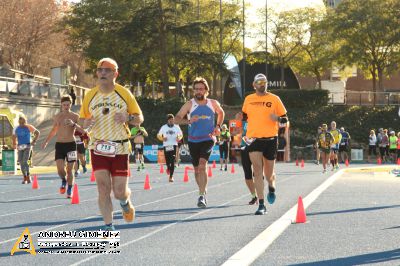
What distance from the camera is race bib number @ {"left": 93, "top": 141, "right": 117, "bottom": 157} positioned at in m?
9.32

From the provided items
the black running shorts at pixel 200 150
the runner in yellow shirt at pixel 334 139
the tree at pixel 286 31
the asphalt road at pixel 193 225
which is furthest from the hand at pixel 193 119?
the tree at pixel 286 31

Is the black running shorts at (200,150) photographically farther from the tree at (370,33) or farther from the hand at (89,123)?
the tree at (370,33)

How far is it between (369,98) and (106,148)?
51841mm

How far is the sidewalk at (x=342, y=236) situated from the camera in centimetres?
822

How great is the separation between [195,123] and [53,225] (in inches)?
144

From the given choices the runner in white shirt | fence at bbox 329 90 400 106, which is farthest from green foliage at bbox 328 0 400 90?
the runner in white shirt

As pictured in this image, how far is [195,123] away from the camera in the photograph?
14195 mm

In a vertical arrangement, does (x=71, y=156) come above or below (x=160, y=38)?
below

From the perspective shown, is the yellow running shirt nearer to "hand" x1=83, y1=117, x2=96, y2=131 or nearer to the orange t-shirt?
"hand" x1=83, y1=117, x2=96, y2=131

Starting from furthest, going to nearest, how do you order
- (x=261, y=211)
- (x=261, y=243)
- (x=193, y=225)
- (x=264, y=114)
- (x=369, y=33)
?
(x=369, y=33) < (x=264, y=114) < (x=261, y=211) < (x=193, y=225) < (x=261, y=243)

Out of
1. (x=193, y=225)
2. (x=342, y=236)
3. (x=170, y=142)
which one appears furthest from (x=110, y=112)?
(x=170, y=142)

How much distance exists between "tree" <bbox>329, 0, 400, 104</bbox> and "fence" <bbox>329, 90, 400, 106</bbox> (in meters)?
4.21

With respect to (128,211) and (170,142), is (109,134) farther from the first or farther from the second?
(170,142)

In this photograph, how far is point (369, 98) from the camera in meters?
59.6
